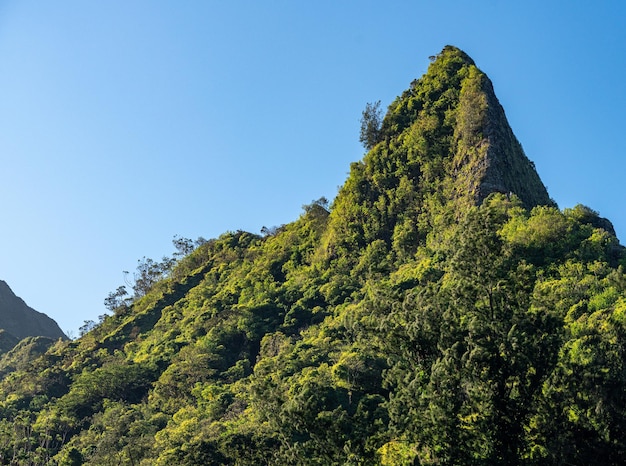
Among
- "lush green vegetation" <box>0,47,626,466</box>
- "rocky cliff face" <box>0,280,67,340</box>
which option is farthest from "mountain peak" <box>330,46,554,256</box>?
"rocky cliff face" <box>0,280,67,340</box>

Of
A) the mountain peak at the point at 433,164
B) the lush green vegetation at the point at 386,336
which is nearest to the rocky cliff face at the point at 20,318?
the lush green vegetation at the point at 386,336

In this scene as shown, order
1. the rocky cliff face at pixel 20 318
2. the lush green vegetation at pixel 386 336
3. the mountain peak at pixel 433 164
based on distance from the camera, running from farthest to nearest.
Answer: the rocky cliff face at pixel 20 318
the mountain peak at pixel 433 164
the lush green vegetation at pixel 386 336

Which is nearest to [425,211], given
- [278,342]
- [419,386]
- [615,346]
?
[278,342]

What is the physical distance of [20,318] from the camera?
456ft

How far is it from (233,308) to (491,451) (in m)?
49.6

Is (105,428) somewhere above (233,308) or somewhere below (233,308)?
below

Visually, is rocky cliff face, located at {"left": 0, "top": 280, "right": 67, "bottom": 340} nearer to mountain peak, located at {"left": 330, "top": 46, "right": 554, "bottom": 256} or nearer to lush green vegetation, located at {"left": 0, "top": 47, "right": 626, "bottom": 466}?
lush green vegetation, located at {"left": 0, "top": 47, "right": 626, "bottom": 466}

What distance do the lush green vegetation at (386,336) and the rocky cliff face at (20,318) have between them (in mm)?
36295

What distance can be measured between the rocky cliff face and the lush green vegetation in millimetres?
36295

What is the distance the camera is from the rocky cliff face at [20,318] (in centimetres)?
13550

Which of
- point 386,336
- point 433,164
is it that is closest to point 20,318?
point 433,164

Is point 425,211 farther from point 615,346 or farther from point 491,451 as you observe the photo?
point 491,451

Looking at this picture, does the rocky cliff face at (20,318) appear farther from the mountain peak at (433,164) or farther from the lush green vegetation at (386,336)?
the mountain peak at (433,164)

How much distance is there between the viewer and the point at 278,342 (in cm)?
5519
